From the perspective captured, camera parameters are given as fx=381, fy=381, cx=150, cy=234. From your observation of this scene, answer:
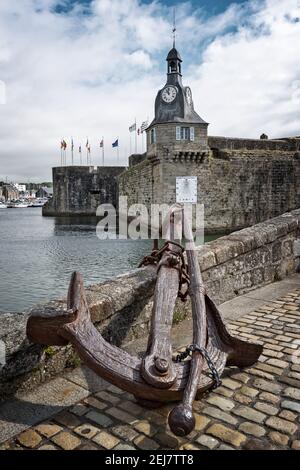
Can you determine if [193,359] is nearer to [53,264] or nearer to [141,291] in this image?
[141,291]

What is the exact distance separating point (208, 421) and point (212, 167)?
22.9 metres

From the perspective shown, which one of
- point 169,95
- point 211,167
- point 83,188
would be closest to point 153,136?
point 169,95

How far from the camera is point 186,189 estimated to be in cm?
2352

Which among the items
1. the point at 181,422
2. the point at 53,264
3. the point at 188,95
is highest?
the point at 188,95

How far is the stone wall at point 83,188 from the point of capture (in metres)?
42.0

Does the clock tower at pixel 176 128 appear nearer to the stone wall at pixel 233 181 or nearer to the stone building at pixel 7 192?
the stone wall at pixel 233 181

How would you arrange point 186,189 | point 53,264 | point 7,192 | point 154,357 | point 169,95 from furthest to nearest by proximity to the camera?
point 7,192 < point 186,189 < point 169,95 < point 53,264 < point 154,357

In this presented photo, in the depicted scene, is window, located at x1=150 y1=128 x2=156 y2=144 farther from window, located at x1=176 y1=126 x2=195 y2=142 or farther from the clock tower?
window, located at x1=176 y1=126 x2=195 y2=142

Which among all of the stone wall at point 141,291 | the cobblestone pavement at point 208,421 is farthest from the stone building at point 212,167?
the cobblestone pavement at point 208,421

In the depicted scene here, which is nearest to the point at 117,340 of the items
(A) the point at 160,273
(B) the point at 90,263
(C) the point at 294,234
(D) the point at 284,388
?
(A) the point at 160,273

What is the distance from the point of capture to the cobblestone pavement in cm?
185

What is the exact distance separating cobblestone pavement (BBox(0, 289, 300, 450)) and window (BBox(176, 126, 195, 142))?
2103cm

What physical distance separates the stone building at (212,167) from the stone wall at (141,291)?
17.3m

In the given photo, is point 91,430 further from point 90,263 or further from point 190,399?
point 90,263
